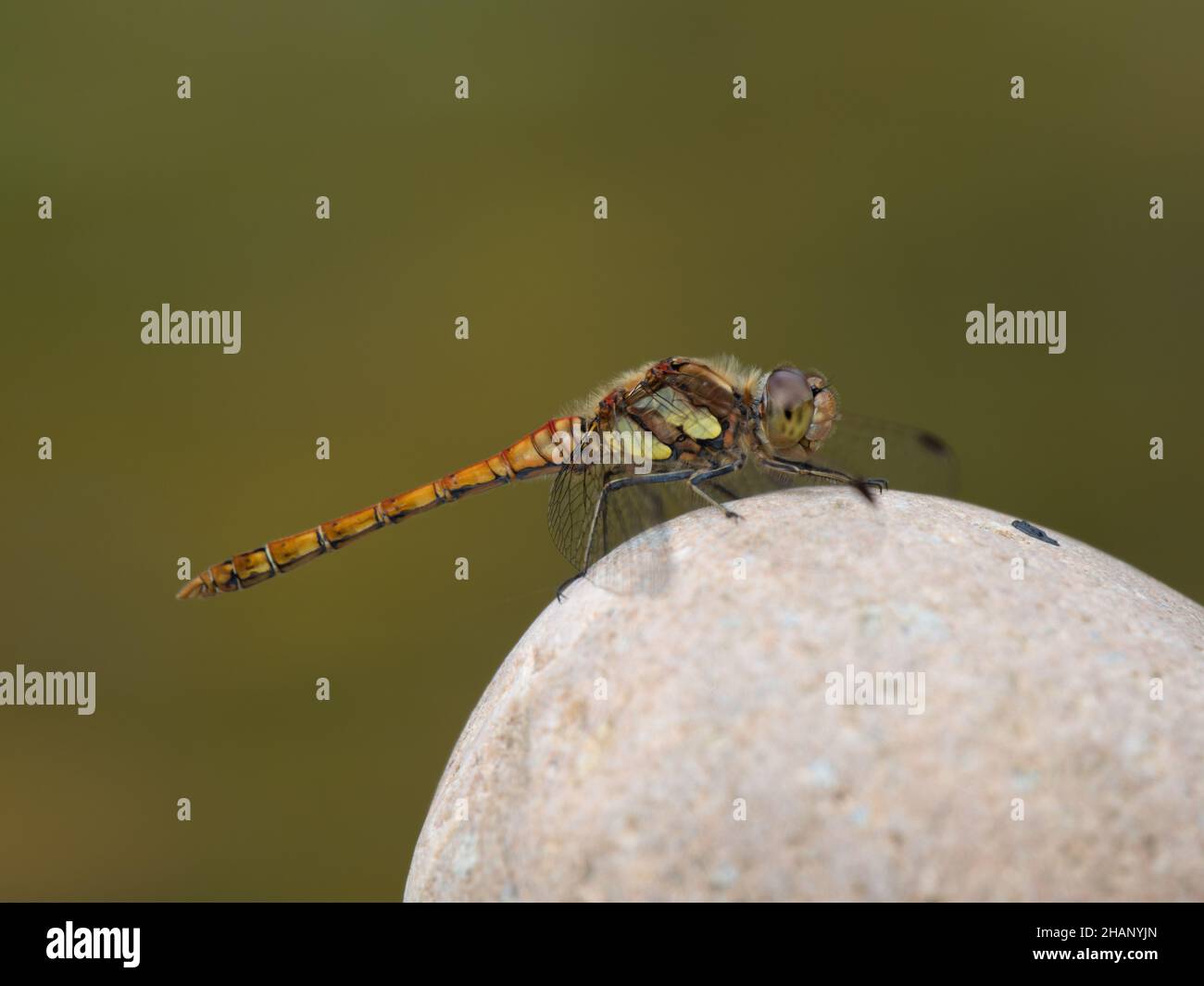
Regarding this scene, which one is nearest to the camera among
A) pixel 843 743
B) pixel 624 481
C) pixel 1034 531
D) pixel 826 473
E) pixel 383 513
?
pixel 843 743

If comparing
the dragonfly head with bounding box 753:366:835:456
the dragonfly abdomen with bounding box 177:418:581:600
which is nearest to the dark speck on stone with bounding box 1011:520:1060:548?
the dragonfly head with bounding box 753:366:835:456

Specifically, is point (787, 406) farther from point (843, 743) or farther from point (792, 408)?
point (843, 743)

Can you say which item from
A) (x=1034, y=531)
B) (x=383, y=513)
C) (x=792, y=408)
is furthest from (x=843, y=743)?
(x=383, y=513)

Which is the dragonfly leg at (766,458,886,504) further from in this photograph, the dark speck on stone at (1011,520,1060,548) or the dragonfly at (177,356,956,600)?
the dark speck on stone at (1011,520,1060,548)

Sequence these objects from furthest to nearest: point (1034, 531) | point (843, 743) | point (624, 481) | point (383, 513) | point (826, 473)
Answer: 1. point (383, 513)
2. point (624, 481)
3. point (826, 473)
4. point (1034, 531)
5. point (843, 743)

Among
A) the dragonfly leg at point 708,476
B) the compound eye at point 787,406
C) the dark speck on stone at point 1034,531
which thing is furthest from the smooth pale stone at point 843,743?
the compound eye at point 787,406
